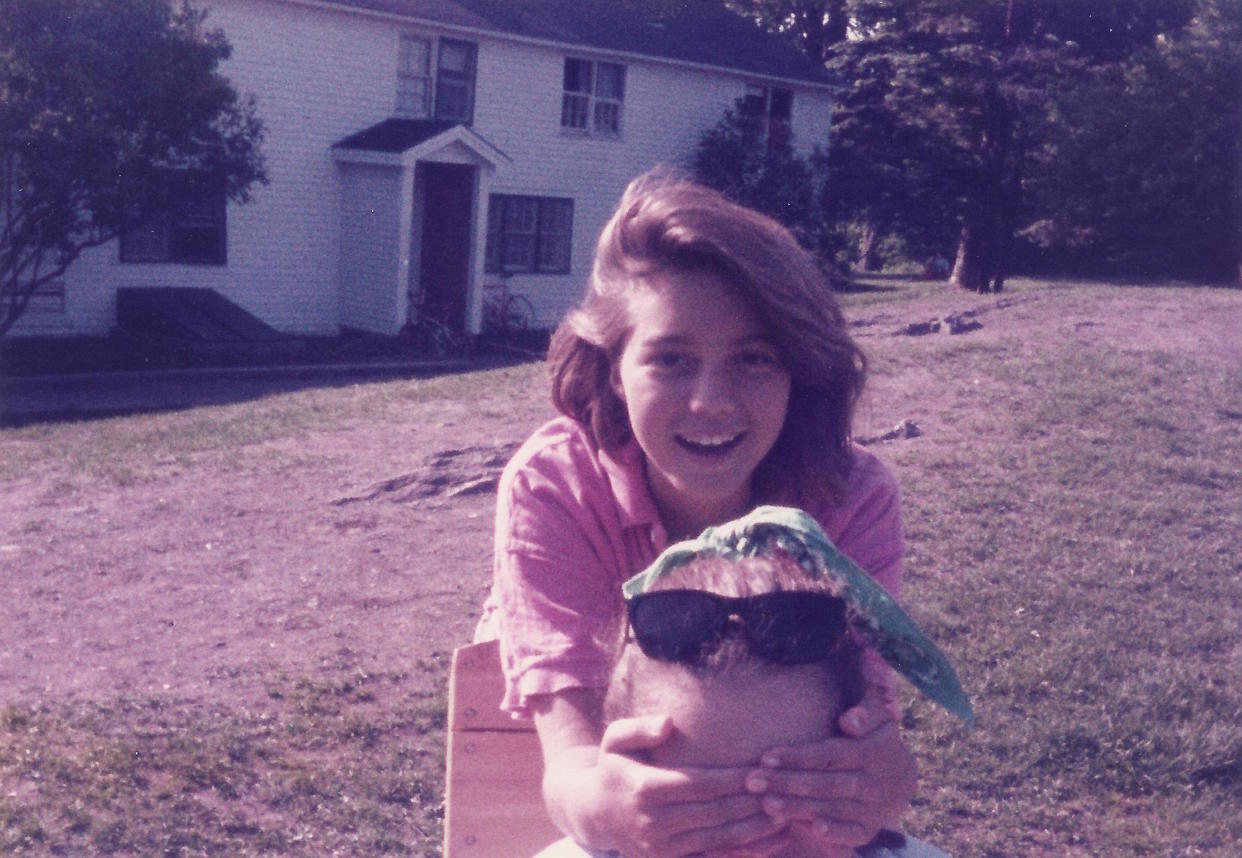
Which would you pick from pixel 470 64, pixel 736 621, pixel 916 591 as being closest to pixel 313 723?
pixel 916 591

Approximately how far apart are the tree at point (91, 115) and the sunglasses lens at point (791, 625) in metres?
14.4

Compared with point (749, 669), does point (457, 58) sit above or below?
above

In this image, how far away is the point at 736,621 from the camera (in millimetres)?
1906

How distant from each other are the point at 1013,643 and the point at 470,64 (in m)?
18.5

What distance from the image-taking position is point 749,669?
1.90m

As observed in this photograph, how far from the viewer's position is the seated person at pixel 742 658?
190 centimetres

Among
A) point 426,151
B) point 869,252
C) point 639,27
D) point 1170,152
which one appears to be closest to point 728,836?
point 426,151

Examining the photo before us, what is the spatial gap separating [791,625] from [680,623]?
0.16 metres

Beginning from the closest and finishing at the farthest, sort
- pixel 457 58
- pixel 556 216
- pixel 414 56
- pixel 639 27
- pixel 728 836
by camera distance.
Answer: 1. pixel 728 836
2. pixel 414 56
3. pixel 457 58
4. pixel 556 216
5. pixel 639 27

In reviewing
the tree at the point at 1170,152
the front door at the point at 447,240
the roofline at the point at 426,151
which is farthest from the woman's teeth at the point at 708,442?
the tree at the point at 1170,152

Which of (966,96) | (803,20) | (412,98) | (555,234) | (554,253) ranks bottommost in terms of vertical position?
(554,253)

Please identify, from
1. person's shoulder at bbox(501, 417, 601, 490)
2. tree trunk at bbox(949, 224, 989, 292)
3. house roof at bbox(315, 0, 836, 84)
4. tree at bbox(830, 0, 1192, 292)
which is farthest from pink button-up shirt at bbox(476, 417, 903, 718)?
tree trunk at bbox(949, 224, 989, 292)

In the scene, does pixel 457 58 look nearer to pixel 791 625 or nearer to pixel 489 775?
pixel 489 775

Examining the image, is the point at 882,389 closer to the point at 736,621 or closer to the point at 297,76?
the point at 736,621
